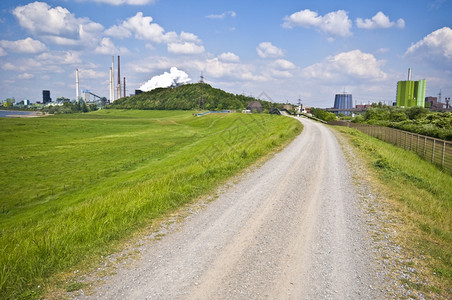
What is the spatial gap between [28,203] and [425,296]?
28605 mm

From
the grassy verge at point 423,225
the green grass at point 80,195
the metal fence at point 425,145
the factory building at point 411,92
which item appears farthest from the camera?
the factory building at point 411,92

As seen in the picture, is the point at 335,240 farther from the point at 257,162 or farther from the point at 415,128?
the point at 415,128

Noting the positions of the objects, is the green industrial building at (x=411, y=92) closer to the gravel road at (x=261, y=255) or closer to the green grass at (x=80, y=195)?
the green grass at (x=80, y=195)

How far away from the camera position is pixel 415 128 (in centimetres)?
4088

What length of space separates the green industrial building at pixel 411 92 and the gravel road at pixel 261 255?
697 ft

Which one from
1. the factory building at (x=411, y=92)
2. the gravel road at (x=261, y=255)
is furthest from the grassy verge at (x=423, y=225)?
the factory building at (x=411, y=92)

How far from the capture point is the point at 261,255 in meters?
6.53

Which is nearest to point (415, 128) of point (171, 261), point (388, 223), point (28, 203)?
point (388, 223)

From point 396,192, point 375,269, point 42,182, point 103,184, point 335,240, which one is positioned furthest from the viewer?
point 42,182

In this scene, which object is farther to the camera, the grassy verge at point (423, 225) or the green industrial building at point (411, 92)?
the green industrial building at point (411, 92)

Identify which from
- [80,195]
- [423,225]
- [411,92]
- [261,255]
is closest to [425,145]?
[423,225]

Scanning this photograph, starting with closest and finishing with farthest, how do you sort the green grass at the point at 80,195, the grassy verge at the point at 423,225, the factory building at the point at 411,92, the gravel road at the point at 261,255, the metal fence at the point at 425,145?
the gravel road at the point at 261,255 → the grassy verge at the point at 423,225 → the green grass at the point at 80,195 → the metal fence at the point at 425,145 → the factory building at the point at 411,92

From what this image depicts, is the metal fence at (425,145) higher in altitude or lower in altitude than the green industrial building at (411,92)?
lower

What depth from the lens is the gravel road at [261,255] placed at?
5.23 metres
